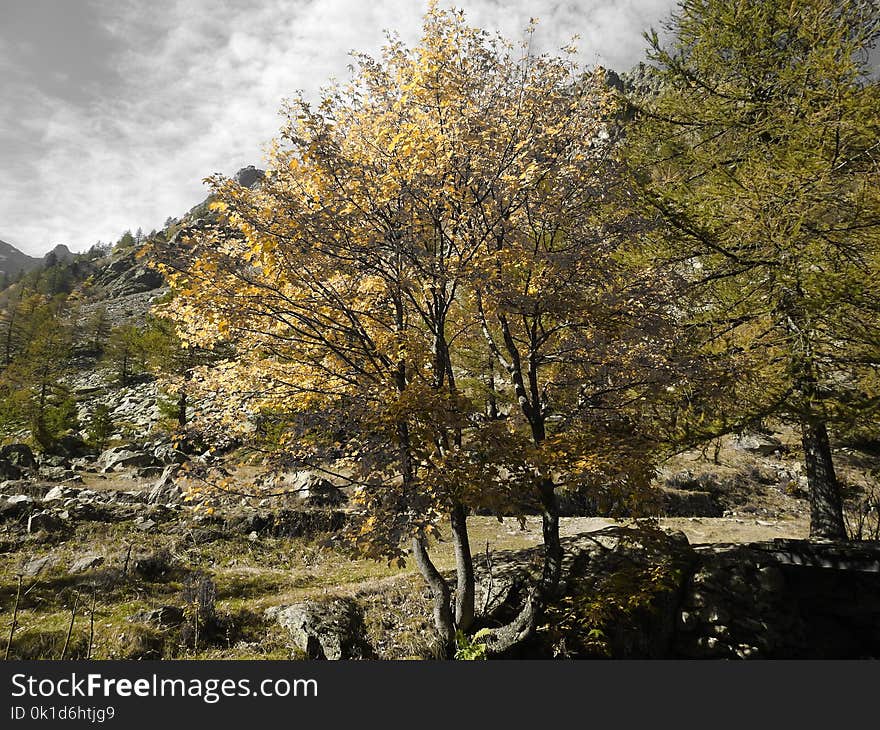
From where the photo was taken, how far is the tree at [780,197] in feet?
24.4

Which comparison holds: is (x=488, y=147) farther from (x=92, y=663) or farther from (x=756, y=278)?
(x=92, y=663)

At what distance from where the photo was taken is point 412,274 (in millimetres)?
5891

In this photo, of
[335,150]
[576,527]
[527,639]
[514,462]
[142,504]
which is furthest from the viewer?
[142,504]

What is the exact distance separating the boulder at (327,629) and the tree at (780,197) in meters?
6.89

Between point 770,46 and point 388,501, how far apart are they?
1100 centimetres

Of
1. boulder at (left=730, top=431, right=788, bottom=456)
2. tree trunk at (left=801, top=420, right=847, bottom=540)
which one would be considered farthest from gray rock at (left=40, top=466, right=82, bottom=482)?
boulder at (left=730, top=431, right=788, bottom=456)

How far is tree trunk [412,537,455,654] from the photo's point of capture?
6.80 metres

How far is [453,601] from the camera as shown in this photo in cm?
802

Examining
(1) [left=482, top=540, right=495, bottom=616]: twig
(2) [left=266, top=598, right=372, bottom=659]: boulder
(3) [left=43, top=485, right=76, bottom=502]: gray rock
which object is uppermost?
(3) [left=43, top=485, right=76, bottom=502]: gray rock

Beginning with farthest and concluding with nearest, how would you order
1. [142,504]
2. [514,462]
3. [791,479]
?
[791,479] → [142,504] → [514,462]

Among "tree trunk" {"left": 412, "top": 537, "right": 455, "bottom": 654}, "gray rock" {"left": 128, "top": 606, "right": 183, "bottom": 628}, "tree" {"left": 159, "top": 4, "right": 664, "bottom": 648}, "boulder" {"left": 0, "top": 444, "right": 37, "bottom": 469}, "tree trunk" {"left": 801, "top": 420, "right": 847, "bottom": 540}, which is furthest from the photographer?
"boulder" {"left": 0, "top": 444, "right": 37, "bottom": 469}

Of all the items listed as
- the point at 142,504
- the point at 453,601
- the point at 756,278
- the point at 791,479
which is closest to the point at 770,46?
the point at 756,278

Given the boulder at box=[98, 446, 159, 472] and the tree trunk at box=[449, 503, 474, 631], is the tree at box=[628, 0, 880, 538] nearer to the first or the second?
the tree trunk at box=[449, 503, 474, 631]

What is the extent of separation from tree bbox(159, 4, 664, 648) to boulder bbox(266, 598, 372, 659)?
1338 mm
